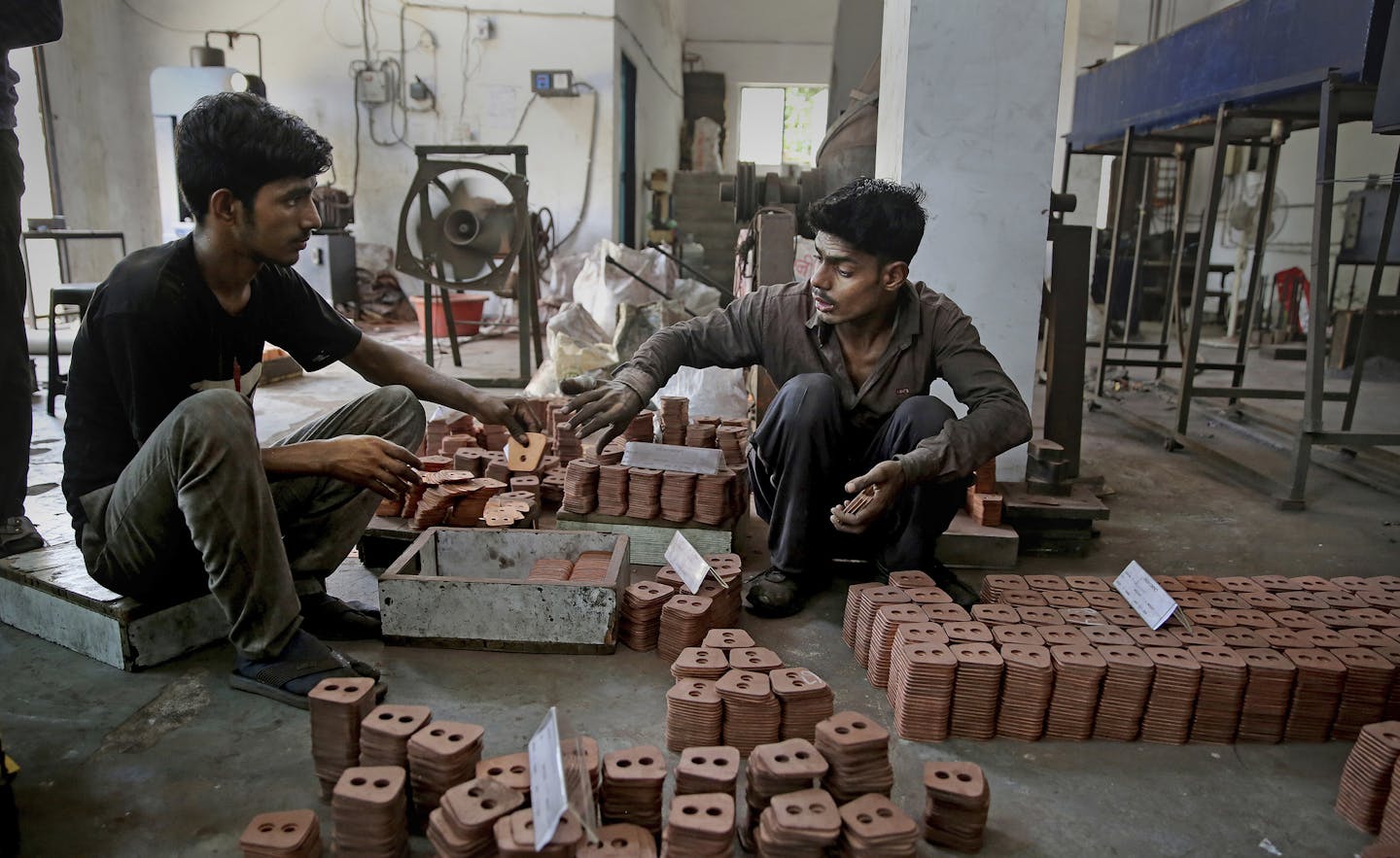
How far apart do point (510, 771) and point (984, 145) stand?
118 inches

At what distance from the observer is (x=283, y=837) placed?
1619mm

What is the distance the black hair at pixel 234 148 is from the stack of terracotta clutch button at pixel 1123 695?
92.8 inches

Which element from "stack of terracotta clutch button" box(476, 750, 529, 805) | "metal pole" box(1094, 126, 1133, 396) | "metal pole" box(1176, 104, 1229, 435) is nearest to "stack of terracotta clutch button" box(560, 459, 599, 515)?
"stack of terracotta clutch button" box(476, 750, 529, 805)

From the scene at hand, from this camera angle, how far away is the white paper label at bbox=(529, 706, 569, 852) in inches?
56.7

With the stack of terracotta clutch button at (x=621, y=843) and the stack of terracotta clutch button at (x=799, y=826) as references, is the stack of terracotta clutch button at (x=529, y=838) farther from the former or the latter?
the stack of terracotta clutch button at (x=799, y=826)

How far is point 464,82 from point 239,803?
9.14 m

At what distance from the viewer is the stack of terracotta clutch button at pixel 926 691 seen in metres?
2.20

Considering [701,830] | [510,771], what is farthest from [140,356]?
[701,830]

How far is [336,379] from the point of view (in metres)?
6.66

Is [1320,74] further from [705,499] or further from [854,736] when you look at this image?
[854,736]

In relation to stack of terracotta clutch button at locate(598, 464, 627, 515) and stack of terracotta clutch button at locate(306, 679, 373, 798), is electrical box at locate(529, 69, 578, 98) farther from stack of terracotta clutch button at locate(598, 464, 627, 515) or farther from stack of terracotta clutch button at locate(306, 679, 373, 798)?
stack of terracotta clutch button at locate(306, 679, 373, 798)

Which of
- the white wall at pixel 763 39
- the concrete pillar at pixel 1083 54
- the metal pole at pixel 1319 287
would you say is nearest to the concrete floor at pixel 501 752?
the metal pole at pixel 1319 287

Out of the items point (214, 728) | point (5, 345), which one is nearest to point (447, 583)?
point (214, 728)

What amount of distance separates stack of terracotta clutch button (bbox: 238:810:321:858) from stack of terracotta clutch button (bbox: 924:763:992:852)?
1.16 m
